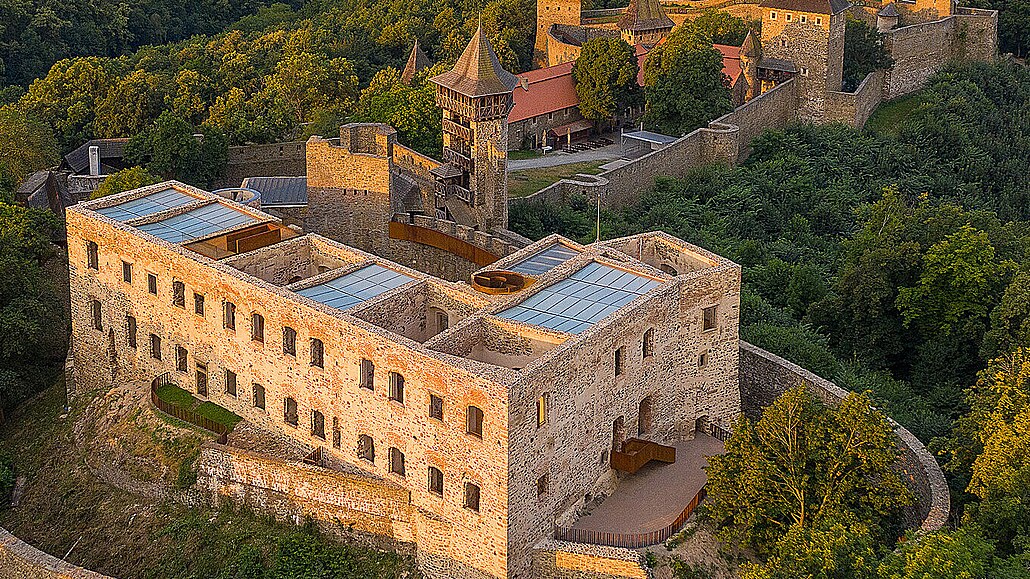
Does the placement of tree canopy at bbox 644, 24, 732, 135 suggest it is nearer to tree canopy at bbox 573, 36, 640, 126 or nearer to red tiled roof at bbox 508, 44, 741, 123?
tree canopy at bbox 573, 36, 640, 126

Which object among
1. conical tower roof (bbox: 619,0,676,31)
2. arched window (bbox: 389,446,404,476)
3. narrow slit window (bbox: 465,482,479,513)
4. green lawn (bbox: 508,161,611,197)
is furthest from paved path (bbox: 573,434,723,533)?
conical tower roof (bbox: 619,0,676,31)

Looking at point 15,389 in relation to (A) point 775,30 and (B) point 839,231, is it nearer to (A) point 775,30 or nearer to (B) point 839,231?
(B) point 839,231

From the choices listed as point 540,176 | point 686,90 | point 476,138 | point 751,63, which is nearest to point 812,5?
point 751,63

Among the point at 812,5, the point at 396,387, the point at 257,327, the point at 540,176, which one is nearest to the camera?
the point at 396,387

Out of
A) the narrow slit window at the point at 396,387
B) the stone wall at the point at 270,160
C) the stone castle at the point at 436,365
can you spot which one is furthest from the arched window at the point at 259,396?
the stone wall at the point at 270,160

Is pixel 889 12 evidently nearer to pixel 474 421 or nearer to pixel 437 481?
pixel 437 481
